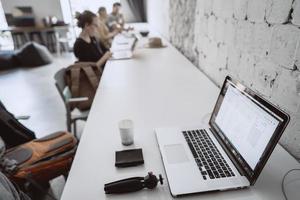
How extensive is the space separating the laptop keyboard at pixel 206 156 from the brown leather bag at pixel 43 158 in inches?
30.9

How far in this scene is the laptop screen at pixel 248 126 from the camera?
0.66 metres

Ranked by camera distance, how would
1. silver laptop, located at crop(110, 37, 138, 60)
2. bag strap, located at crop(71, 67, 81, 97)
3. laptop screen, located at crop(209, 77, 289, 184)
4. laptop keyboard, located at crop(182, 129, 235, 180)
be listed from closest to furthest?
laptop screen, located at crop(209, 77, 289, 184) → laptop keyboard, located at crop(182, 129, 235, 180) → bag strap, located at crop(71, 67, 81, 97) → silver laptop, located at crop(110, 37, 138, 60)

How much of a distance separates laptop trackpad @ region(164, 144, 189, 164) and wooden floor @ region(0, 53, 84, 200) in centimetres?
116

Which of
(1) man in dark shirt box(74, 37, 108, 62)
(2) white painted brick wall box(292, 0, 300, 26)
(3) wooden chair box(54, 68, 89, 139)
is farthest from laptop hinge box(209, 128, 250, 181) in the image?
(1) man in dark shirt box(74, 37, 108, 62)

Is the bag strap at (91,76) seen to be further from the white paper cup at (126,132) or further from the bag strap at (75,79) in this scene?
the white paper cup at (126,132)

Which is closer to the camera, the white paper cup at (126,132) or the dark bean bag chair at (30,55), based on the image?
the white paper cup at (126,132)

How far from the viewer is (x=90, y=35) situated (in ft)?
8.70

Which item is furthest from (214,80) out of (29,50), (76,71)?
(29,50)

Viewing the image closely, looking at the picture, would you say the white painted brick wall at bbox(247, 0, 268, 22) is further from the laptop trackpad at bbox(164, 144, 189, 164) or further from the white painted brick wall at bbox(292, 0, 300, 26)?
the laptop trackpad at bbox(164, 144, 189, 164)

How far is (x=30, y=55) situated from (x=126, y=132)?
445 cm

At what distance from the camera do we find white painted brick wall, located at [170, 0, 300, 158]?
84 centimetres

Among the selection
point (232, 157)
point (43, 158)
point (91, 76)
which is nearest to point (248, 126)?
point (232, 157)

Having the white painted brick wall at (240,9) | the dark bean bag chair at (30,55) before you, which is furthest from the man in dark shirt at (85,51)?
the dark bean bag chair at (30,55)

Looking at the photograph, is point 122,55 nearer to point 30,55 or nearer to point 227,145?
point 227,145
